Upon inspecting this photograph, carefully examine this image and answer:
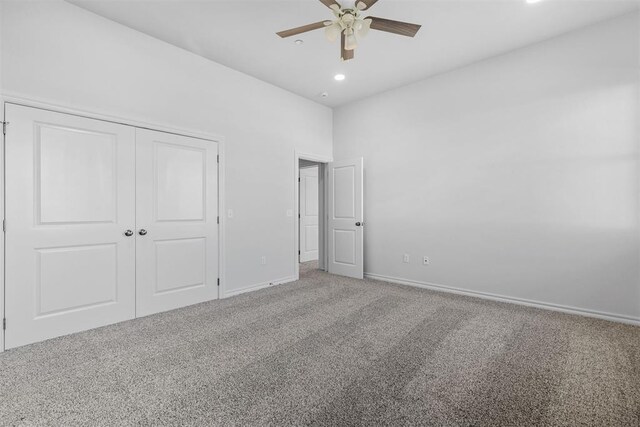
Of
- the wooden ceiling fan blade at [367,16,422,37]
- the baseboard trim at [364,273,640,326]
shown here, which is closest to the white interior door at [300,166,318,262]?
the baseboard trim at [364,273,640,326]

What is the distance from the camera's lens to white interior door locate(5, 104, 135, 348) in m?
2.53

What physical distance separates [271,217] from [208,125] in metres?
1.54

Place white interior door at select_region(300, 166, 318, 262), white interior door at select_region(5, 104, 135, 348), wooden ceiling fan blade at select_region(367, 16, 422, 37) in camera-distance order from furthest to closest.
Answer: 1. white interior door at select_region(300, 166, 318, 262)
2. white interior door at select_region(5, 104, 135, 348)
3. wooden ceiling fan blade at select_region(367, 16, 422, 37)

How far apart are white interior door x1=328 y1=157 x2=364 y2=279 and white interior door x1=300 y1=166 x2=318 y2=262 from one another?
155 cm

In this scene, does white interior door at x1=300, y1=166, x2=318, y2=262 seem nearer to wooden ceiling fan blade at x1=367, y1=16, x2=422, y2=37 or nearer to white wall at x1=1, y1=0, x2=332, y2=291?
white wall at x1=1, y1=0, x2=332, y2=291

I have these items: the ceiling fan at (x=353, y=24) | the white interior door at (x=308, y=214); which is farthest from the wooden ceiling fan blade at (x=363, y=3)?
the white interior door at (x=308, y=214)

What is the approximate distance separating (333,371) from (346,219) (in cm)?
333

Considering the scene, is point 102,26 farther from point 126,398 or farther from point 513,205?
point 513,205

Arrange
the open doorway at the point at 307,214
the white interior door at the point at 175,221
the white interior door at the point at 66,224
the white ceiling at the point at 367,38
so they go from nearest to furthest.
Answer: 1. the white interior door at the point at 66,224
2. the white ceiling at the point at 367,38
3. the white interior door at the point at 175,221
4. the open doorway at the point at 307,214

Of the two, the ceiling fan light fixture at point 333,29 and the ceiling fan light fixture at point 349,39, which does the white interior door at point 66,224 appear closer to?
the ceiling fan light fixture at point 333,29

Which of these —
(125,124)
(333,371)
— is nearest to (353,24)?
(125,124)

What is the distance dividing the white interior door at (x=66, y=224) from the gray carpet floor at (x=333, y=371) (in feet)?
0.77

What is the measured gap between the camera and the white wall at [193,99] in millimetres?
2617

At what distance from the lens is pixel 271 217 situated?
4555mm
